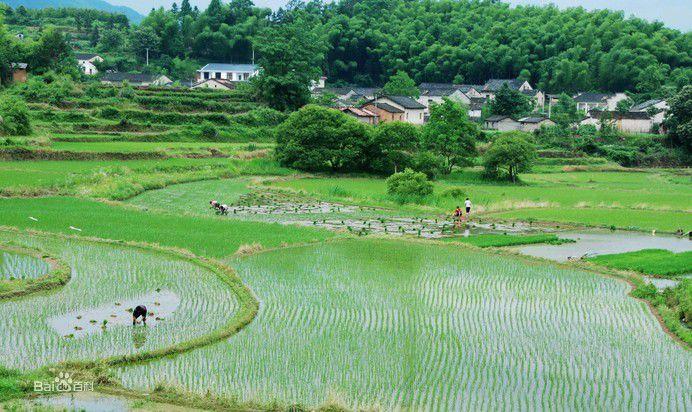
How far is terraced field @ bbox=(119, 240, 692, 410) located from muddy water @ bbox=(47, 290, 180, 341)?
160cm

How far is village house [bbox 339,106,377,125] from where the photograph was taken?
168ft

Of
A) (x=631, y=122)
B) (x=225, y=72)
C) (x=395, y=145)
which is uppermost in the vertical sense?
(x=225, y=72)

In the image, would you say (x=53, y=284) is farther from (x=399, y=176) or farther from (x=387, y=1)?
(x=387, y=1)

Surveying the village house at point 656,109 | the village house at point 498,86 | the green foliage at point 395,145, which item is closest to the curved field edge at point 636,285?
the green foliage at point 395,145

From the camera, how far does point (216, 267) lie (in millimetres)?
16453

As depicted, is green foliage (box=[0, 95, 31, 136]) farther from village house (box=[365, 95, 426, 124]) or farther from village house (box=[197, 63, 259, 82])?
village house (box=[197, 63, 259, 82])

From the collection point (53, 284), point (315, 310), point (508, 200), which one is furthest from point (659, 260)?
point (53, 284)

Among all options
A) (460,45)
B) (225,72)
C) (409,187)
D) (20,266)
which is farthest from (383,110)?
→ (20,266)

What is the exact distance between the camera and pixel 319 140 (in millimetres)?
36438

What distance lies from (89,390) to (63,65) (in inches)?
1894

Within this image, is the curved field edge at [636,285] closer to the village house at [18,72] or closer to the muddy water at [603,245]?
the muddy water at [603,245]

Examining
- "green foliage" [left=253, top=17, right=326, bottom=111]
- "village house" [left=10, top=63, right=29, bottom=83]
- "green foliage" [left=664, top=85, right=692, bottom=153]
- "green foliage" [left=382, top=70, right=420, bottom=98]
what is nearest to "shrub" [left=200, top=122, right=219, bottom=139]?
"green foliage" [left=253, top=17, right=326, bottom=111]

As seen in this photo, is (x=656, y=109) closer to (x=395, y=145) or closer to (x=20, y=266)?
(x=395, y=145)

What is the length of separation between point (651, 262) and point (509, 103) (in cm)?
4189
